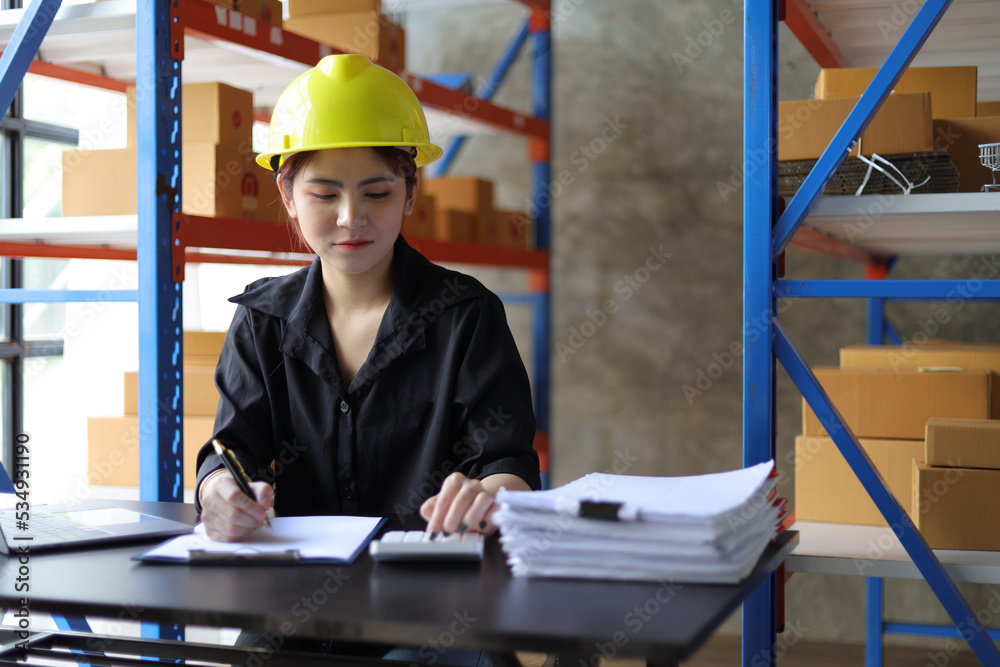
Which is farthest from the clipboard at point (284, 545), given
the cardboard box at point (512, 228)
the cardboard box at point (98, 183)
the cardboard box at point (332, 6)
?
the cardboard box at point (512, 228)

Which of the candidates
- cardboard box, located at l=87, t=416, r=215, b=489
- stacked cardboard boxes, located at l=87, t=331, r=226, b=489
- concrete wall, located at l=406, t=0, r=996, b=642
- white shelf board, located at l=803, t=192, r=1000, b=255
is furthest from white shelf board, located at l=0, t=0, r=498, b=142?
white shelf board, located at l=803, t=192, r=1000, b=255

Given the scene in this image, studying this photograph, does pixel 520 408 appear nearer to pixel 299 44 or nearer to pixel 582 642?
pixel 582 642

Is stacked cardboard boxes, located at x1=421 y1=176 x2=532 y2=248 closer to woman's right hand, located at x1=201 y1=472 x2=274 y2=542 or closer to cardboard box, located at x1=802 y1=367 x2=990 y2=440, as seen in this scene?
cardboard box, located at x1=802 y1=367 x2=990 y2=440

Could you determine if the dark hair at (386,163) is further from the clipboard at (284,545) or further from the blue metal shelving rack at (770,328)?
the blue metal shelving rack at (770,328)

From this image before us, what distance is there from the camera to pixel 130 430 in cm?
285

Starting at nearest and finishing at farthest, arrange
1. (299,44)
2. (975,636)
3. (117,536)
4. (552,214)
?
1. (117,536)
2. (975,636)
3. (299,44)
4. (552,214)

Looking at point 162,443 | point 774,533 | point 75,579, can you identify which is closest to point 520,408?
point 774,533

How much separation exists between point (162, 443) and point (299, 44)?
4.05 ft

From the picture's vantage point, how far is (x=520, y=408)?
174cm

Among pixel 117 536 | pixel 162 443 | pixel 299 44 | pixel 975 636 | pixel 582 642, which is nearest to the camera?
pixel 582 642

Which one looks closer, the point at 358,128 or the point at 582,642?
the point at 582,642

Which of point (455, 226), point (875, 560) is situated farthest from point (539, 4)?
point (875, 560)

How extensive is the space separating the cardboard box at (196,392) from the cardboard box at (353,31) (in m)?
1.18

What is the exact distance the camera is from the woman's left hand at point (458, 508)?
1.34 metres
